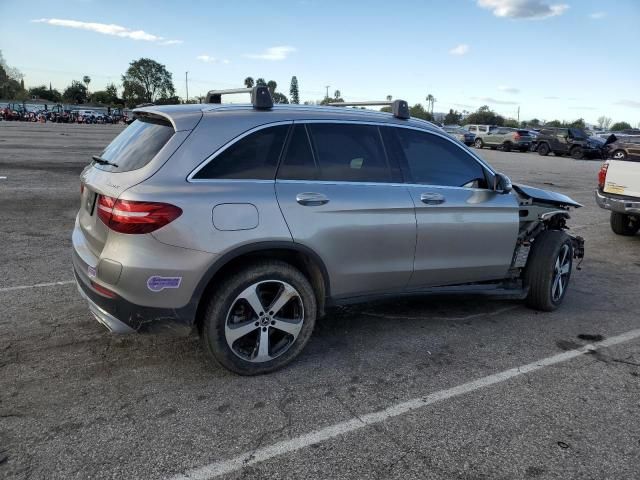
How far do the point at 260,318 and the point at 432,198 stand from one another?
167 centimetres

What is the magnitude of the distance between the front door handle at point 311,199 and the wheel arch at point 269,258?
0.29 metres

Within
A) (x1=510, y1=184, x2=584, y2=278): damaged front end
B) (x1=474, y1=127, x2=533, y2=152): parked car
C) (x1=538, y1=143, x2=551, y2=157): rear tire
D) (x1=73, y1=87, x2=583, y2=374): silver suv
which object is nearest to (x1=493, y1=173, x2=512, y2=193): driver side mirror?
(x1=73, y1=87, x2=583, y2=374): silver suv

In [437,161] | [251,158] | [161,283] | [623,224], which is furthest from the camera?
[623,224]

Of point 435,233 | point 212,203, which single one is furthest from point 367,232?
point 212,203

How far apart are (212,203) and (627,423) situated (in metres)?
2.85

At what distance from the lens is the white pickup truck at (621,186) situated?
825cm

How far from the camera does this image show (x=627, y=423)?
3.23 metres

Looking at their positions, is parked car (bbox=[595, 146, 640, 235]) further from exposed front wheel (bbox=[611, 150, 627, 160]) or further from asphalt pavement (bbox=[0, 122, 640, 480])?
asphalt pavement (bbox=[0, 122, 640, 480])

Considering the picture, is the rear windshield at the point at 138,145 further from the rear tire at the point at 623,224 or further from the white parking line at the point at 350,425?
the rear tire at the point at 623,224

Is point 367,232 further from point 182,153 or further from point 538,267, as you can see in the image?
point 538,267

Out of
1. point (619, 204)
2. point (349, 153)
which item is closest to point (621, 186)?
point (619, 204)

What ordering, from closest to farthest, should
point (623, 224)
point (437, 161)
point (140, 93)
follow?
1. point (437, 161)
2. point (623, 224)
3. point (140, 93)

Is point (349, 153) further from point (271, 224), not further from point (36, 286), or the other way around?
point (36, 286)

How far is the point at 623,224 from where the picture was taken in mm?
9258
